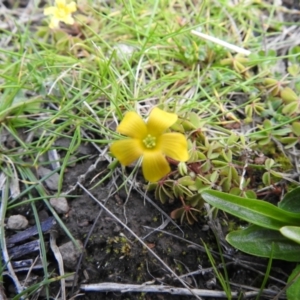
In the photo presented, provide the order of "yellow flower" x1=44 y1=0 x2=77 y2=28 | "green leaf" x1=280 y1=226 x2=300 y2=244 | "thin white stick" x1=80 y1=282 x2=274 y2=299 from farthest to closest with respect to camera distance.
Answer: "yellow flower" x1=44 y1=0 x2=77 y2=28
"thin white stick" x1=80 y1=282 x2=274 y2=299
"green leaf" x1=280 y1=226 x2=300 y2=244

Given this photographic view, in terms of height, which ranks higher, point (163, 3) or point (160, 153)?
point (163, 3)

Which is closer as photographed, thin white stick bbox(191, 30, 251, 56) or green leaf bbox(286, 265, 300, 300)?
green leaf bbox(286, 265, 300, 300)

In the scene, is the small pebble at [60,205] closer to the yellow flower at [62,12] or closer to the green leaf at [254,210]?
the green leaf at [254,210]

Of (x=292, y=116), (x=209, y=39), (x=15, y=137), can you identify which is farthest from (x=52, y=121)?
(x=292, y=116)

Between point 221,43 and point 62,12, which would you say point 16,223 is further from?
point 221,43

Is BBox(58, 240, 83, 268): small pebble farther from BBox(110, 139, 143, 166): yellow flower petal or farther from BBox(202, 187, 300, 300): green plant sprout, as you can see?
BBox(202, 187, 300, 300): green plant sprout

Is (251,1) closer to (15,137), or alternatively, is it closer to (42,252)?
(15,137)

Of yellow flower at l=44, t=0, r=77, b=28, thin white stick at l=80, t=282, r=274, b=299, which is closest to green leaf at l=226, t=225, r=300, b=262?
thin white stick at l=80, t=282, r=274, b=299

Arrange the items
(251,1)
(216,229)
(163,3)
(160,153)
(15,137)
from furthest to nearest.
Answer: (251,1) → (163,3) → (15,137) → (216,229) → (160,153)
